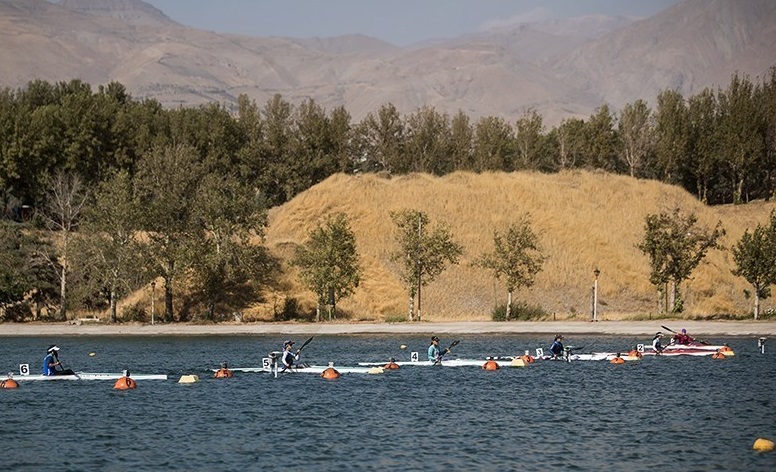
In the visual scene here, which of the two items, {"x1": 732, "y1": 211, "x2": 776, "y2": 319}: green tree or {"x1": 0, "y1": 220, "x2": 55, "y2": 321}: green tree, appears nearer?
{"x1": 732, "y1": 211, "x2": 776, "y2": 319}: green tree

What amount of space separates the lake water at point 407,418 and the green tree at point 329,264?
1927cm

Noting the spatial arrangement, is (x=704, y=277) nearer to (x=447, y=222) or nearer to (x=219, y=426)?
(x=447, y=222)

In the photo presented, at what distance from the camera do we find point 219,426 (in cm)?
4547

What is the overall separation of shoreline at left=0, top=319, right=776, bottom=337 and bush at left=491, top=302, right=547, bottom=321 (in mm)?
2611

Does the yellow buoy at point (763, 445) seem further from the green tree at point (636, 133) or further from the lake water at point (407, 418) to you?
the green tree at point (636, 133)

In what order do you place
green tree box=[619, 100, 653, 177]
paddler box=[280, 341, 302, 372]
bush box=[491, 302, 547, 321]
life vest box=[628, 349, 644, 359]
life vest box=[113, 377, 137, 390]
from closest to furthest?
life vest box=[113, 377, 137, 390] < paddler box=[280, 341, 302, 372] < life vest box=[628, 349, 644, 359] < bush box=[491, 302, 547, 321] < green tree box=[619, 100, 653, 177]

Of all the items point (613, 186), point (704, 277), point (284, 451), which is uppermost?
point (613, 186)

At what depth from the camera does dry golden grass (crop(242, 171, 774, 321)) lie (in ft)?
324

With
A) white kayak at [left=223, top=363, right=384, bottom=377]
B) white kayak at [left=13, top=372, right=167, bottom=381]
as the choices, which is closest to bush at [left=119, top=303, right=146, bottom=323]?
white kayak at [left=223, top=363, right=384, bottom=377]

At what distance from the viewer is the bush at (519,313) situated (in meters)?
92.2

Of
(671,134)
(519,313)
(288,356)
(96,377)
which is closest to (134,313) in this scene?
(519,313)

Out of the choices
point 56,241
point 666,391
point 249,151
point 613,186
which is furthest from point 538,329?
point 249,151

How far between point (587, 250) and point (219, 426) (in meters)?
67.5

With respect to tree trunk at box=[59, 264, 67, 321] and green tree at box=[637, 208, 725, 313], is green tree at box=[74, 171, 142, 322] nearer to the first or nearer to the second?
tree trunk at box=[59, 264, 67, 321]
